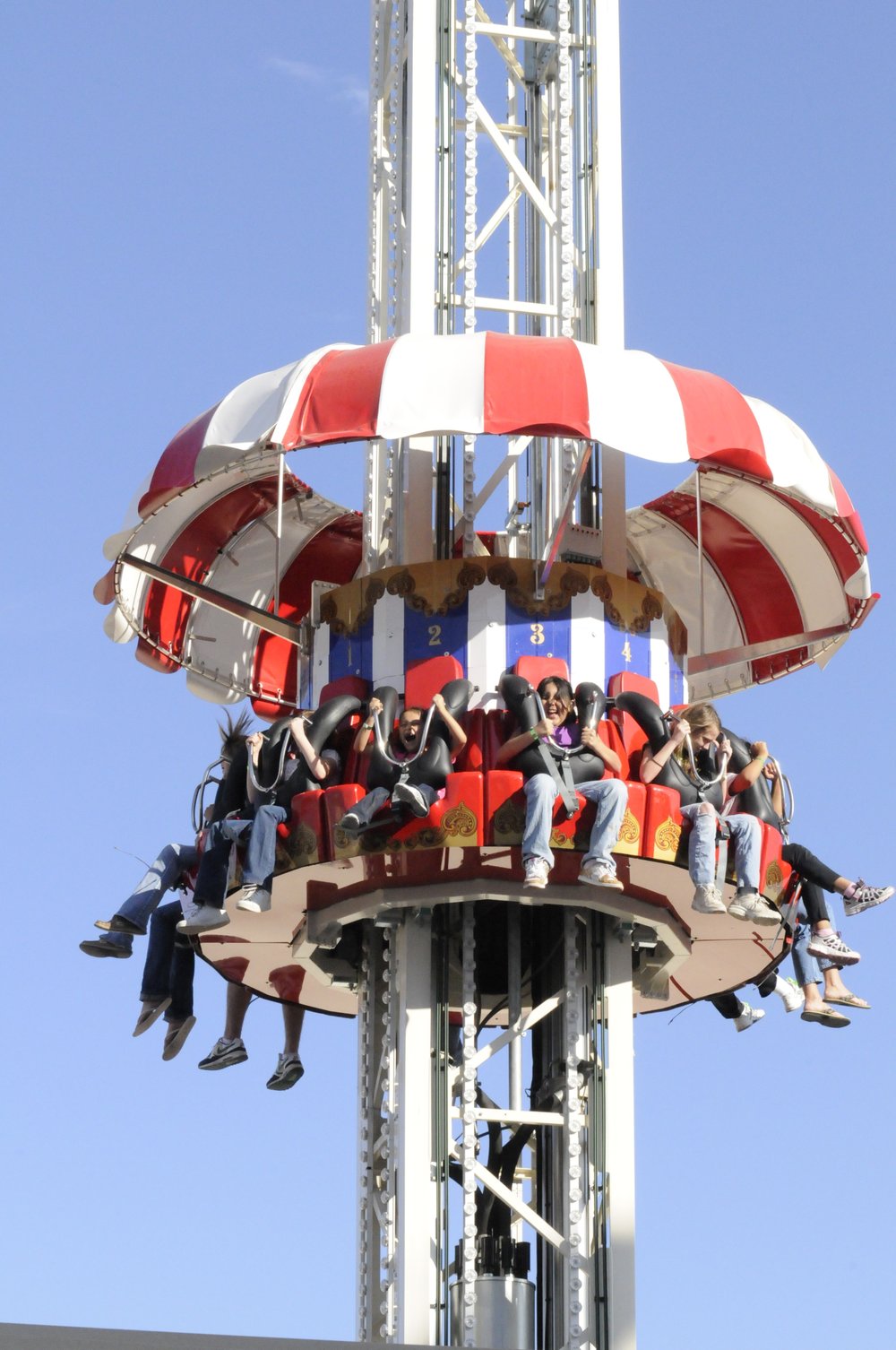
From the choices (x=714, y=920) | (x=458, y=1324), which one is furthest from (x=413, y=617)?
(x=458, y=1324)

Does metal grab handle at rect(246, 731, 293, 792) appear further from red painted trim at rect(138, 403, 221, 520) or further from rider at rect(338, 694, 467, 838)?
red painted trim at rect(138, 403, 221, 520)

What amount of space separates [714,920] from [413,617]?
4.50 m

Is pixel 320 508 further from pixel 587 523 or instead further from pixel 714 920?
pixel 714 920

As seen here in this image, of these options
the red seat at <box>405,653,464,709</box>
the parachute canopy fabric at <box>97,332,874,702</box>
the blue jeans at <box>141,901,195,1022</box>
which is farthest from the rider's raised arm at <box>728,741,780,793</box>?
the blue jeans at <box>141,901,195,1022</box>

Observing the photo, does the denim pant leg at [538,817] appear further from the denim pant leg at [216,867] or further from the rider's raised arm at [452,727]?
the denim pant leg at [216,867]

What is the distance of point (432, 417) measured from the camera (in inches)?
1208

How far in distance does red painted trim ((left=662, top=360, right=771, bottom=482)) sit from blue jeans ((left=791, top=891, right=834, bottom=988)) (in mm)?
4884

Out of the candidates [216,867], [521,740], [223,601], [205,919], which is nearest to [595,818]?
[521,740]

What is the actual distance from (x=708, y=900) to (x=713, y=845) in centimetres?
62

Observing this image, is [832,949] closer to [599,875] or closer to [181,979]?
[599,875]

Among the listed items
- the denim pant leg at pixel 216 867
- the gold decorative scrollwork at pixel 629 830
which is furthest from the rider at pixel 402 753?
the gold decorative scrollwork at pixel 629 830

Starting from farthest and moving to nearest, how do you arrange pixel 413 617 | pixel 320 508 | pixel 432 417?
pixel 320 508, pixel 413 617, pixel 432 417

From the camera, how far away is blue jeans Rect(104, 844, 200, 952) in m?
32.5

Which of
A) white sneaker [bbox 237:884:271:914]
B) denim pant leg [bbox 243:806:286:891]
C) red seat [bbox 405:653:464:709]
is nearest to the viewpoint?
white sneaker [bbox 237:884:271:914]
